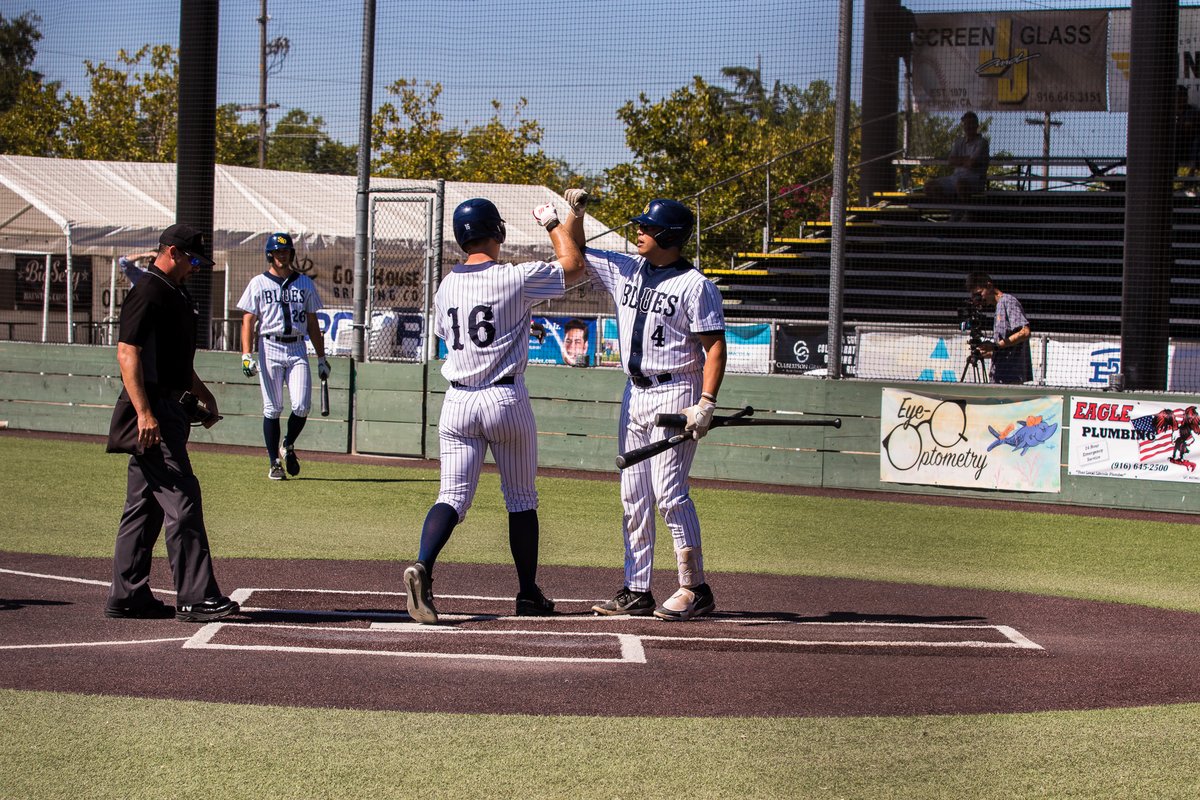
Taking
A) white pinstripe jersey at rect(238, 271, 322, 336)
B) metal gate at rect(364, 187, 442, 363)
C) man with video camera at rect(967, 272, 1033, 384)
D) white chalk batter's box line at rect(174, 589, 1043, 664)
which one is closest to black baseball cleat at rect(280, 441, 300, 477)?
white pinstripe jersey at rect(238, 271, 322, 336)

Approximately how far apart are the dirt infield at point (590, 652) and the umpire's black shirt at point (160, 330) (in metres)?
1.21

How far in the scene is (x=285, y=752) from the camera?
4199 millimetres

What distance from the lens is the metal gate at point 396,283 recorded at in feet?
49.3

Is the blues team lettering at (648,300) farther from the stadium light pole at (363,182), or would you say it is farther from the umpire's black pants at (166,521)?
the stadium light pole at (363,182)

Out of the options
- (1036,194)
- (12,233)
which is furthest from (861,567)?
(12,233)

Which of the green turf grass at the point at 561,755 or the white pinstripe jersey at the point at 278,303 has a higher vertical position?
the white pinstripe jersey at the point at 278,303

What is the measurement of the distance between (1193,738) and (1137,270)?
32.5 ft

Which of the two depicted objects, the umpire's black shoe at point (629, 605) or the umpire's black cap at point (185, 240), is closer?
the umpire's black cap at point (185, 240)

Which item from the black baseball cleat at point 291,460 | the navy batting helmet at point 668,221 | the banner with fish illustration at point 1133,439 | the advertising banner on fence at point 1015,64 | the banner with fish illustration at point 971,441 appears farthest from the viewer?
the advertising banner on fence at point 1015,64

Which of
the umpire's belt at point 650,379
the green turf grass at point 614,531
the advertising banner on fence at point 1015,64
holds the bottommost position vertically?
the green turf grass at point 614,531

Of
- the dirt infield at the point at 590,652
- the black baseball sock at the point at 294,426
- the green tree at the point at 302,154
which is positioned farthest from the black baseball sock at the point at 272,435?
the green tree at the point at 302,154

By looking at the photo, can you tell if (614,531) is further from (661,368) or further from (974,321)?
(974,321)

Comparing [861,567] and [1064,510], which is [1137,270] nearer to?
[1064,510]

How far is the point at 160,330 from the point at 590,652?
2.65m
